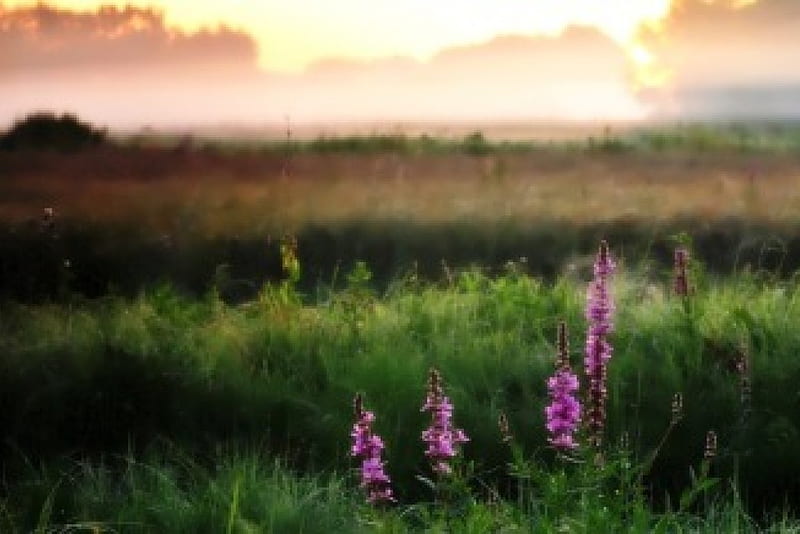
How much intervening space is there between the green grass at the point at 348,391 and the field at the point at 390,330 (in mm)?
11

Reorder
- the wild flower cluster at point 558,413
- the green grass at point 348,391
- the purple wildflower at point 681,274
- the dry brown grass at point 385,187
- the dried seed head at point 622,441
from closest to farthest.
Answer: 1. the wild flower cluster at point 558,413
2. the dried seed head at point 622,441
3. the green grass at point 348,391
4. the purple wildflower at point 681,274
5. the dry brown grass at point 385,187

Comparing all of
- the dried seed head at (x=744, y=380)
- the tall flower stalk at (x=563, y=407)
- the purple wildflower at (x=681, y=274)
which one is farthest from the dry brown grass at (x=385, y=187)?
the tall flower stalk at (x=563, y=407)

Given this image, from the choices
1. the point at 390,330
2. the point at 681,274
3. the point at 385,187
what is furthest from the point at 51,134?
the point at 681,274

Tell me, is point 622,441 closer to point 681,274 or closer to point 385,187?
point 681,274

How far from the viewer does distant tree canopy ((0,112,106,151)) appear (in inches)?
263

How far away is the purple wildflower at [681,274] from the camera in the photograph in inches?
191

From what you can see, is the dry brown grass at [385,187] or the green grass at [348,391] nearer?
the green grass at [348,391]

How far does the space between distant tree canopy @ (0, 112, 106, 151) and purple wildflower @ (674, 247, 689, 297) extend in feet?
10.4

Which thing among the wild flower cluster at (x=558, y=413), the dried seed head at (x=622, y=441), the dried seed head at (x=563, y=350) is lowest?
the dried seed head at (x=622, y=441)

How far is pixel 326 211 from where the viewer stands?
22.5 ft

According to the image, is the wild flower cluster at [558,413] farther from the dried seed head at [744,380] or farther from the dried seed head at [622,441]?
the dried seed head at [744,380]

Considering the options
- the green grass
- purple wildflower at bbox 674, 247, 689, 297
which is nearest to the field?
the green grass

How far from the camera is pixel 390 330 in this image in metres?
5.26

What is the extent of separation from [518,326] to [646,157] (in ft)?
9.30
